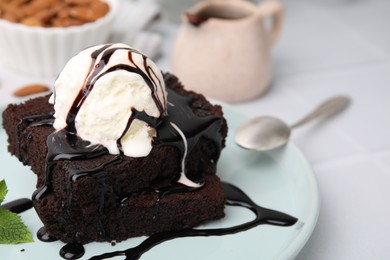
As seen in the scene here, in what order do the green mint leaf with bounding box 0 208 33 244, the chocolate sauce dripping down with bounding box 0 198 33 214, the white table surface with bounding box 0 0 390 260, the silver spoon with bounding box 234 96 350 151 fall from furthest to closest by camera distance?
the silver spoon with bounding box 234 96 350 151 → the white table surface with bounding box 0 0 390 260 → the chocolate sauce dripping down with bounding box 0 198 33 214 → the green mint leaf with bounding box 0 208 33 244

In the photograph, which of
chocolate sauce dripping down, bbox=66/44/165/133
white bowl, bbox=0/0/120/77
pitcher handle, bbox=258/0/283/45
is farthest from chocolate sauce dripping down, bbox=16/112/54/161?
pitcher handle, bbox=258/0/283/45

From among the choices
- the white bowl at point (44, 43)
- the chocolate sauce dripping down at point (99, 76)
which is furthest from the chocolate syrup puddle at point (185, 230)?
the white bowl at point (44, 43)

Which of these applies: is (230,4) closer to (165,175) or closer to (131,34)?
(131,34)

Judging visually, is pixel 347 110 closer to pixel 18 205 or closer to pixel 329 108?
pixel 329 108

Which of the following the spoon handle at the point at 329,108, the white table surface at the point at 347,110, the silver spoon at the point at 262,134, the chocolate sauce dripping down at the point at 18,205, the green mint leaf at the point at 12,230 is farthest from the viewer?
the spoon handle at the point at 329,108

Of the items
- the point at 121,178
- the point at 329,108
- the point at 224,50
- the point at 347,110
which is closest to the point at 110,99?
the point at 121,178

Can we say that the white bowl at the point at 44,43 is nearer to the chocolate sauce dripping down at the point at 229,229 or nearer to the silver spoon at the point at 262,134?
the silver spoon at the point at 262,134

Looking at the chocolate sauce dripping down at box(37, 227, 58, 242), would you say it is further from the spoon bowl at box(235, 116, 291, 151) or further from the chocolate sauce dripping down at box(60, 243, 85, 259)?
the spoon bowl at box(235, 116, 291, 151)
